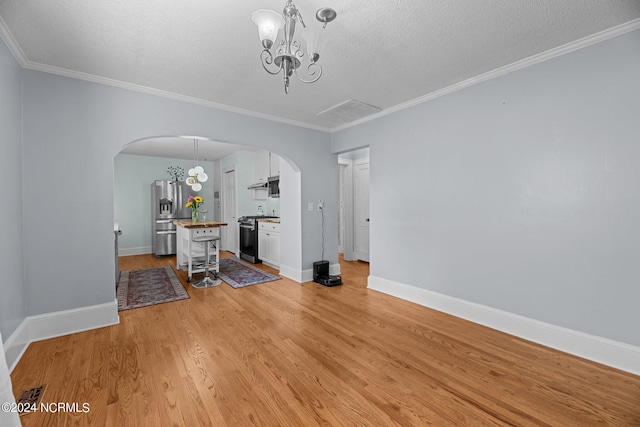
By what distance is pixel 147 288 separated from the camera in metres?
4.06

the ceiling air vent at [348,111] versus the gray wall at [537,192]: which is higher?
the ceiling air vent at [348,111]

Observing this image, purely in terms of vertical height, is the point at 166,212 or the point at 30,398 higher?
the point at 166,212

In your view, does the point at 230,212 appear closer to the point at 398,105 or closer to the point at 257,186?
the point at 257,186

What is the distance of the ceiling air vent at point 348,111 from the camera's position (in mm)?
3523

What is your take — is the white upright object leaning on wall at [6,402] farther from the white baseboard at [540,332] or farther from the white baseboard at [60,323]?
the white baseboard at [540,332]

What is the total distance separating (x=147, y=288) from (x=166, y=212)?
3.25 metres

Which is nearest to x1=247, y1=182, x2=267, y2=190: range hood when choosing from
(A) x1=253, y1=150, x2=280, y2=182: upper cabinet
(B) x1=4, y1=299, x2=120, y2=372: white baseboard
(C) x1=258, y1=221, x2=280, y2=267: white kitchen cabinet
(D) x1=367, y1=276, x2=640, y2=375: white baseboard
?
(A) x1=253, y1=150, x2=280, y2=182: upper cabinet

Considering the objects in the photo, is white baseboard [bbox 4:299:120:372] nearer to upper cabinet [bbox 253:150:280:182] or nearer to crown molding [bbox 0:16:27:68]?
crown molding [bbox 0:16:27:68]

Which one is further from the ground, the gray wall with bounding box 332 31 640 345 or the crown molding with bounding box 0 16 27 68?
the crown molding with bounding box 0 16 27 68

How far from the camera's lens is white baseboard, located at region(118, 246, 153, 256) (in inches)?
269

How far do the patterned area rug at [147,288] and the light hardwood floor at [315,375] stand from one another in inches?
18.3

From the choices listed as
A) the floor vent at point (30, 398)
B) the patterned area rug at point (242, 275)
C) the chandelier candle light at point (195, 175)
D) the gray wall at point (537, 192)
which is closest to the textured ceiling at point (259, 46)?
the gray wall at point (537, 192)

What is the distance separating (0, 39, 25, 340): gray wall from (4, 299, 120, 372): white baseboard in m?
0.11

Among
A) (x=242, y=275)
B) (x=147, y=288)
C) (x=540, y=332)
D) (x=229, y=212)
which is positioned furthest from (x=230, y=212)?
(x=540, y=332)
